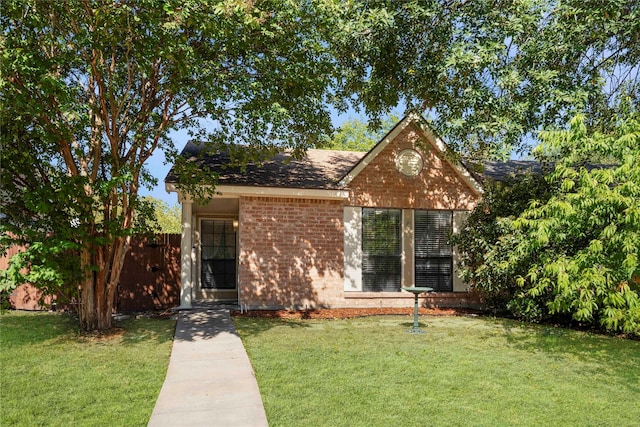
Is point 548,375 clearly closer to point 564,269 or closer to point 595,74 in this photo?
point 564,269

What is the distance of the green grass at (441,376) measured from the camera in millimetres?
4738

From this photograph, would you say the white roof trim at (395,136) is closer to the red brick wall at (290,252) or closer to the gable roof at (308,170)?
the gable roof at (308,170)

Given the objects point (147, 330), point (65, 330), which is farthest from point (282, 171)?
point (65, 330)

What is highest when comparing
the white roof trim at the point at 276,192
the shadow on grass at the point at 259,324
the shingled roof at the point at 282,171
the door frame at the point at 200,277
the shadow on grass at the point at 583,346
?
the shingled roof at the point at 282,171

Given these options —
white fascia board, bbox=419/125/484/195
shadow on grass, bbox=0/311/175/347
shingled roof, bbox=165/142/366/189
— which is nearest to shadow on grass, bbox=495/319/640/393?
white fascia board, bbox=419/125/484/195

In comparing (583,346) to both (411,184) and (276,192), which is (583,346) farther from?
(276,192)

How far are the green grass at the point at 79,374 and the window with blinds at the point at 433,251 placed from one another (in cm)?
676

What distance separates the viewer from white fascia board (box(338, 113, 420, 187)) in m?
12.2

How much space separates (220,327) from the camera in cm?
917

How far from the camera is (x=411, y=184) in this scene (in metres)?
12.7

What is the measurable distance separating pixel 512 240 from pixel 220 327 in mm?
6743

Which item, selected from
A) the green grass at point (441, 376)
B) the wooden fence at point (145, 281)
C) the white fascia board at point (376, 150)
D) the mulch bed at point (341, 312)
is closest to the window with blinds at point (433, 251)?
the mulch bed at point (341, 312)

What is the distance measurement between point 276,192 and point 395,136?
3750 millimetres

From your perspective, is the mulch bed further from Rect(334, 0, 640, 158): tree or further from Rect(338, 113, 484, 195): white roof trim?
Rect(334, 0, 640, 158): tree
